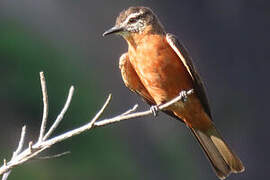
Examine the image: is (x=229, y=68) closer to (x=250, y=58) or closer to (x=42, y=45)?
(x=250, y=58)

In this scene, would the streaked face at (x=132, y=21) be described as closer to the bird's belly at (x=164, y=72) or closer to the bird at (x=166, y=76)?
the bird at (x=166, y=76)

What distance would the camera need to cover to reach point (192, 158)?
13820 millimetres

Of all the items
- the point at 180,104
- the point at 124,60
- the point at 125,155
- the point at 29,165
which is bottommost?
the point at 125,155

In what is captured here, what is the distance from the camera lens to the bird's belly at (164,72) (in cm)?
520

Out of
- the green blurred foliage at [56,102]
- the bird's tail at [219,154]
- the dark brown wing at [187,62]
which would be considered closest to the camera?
the dark brown wing at [187,62]

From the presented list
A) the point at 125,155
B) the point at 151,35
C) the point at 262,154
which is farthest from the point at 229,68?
the point at 151,35

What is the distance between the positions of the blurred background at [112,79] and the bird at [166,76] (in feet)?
20.5

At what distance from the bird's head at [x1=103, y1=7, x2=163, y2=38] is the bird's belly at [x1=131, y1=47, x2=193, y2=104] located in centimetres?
27

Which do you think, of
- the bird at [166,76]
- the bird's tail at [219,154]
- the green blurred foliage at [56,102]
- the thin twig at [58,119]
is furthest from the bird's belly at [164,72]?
the green blurred foliage at [56,102]

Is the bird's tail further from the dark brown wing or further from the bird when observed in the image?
the dark brown wing

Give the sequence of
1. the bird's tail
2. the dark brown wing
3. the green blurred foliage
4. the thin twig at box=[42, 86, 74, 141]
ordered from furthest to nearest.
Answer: the green blurred foliage
the bird's tail
the dark brown wing
the thin twig at box=[42, 86, 74, 141]

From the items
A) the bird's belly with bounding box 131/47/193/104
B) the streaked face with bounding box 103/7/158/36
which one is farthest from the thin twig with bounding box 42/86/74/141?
the streaked face with bounding box 103/7/158/36

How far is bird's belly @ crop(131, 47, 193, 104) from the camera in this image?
17.0 ft

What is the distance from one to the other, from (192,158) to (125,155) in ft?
4.16
